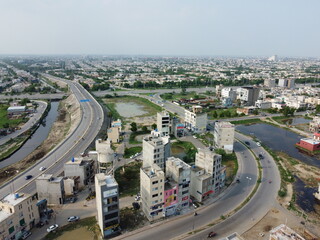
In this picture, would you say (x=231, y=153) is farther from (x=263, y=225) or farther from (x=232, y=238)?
(x=232, y=238)

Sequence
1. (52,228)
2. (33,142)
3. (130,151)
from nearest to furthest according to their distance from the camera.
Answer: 1. (52,228)
2. (130,151)
3. (33,142)

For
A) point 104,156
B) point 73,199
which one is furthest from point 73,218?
point 104,156

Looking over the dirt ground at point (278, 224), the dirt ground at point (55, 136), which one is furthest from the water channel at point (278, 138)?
the dirt ground at point (55, 136)

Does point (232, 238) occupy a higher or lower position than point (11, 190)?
higher

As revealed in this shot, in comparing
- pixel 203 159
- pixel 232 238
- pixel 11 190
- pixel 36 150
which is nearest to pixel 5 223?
pixel 11 190

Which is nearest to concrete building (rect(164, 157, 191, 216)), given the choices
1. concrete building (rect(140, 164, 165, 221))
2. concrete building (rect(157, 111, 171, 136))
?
concrete building (rect(140, 164, 165, 221))

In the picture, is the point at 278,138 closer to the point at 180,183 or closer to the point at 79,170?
the point at 180,183

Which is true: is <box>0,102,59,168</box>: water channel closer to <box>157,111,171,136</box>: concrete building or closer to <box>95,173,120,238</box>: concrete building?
<box>157,111,171,136</box>: concrete building
